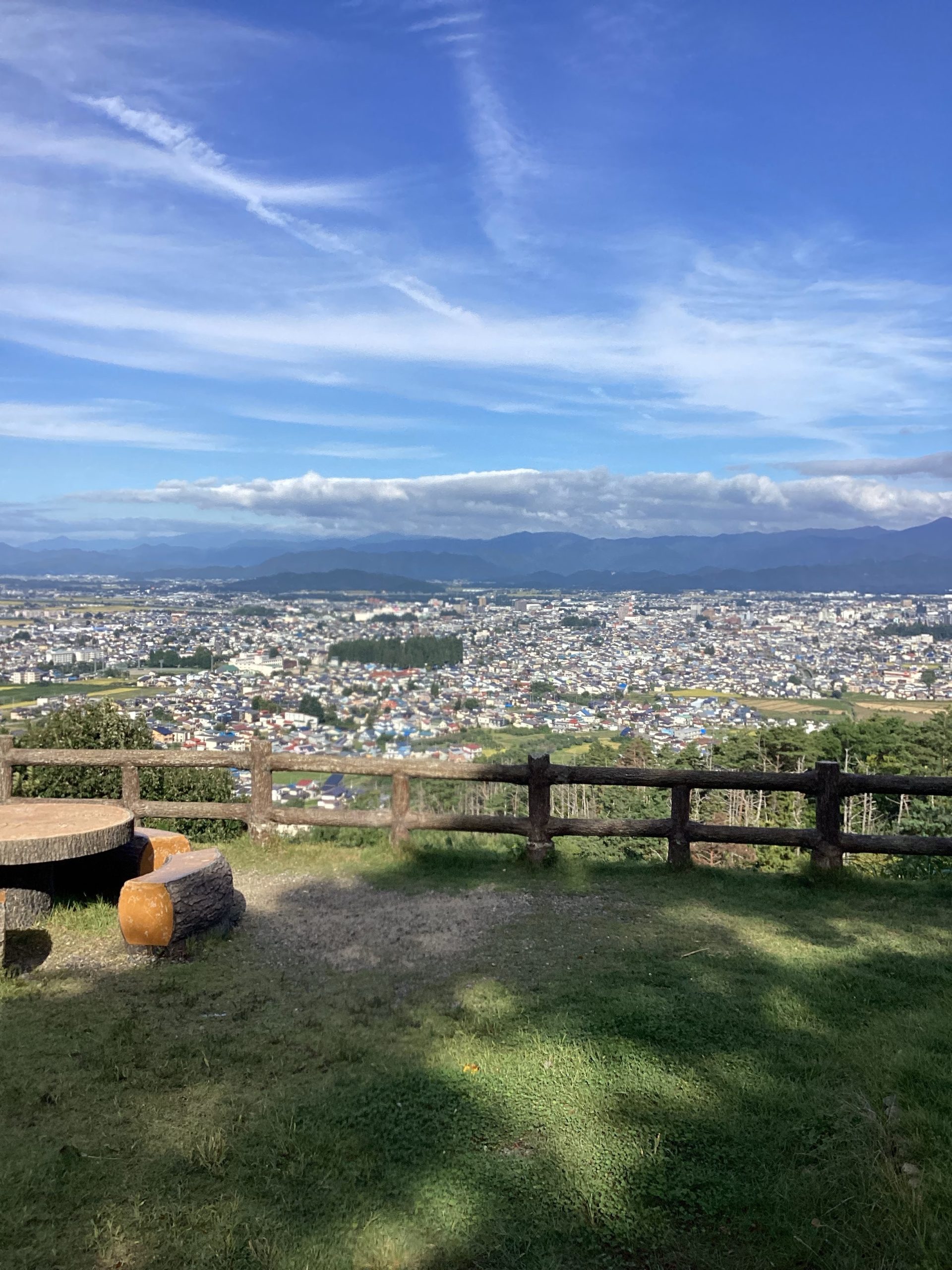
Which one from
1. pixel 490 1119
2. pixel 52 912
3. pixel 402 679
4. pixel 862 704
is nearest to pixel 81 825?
pixel 52 912

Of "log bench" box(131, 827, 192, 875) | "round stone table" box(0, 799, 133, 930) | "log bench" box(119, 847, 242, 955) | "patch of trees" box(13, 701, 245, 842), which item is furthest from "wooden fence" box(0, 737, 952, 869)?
"log bench" box(119, 847, 242, 955)

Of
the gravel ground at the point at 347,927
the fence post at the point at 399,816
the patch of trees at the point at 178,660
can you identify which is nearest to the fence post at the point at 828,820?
the gravel ground at the point at 347,927

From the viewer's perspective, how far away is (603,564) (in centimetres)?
15900

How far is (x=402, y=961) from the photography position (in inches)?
241

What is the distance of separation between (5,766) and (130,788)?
1.41m

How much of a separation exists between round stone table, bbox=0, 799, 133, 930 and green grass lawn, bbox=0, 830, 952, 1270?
0.39 metres

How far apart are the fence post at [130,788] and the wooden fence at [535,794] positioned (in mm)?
11

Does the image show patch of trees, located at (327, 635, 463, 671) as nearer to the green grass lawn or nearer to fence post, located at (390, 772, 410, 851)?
fence post, located at (390, 772, 410, 851)

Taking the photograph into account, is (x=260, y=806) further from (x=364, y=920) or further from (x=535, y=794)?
(x=535, y=794)

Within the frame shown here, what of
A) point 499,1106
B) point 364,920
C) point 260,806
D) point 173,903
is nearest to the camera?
point 499,1106

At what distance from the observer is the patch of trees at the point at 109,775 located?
10.2m

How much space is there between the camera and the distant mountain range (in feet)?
357

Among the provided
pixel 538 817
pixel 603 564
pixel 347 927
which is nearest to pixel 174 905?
pixel 347 927

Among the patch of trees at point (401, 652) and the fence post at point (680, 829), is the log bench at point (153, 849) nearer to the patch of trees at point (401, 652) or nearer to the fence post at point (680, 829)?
the fence post at point (680, 829)
